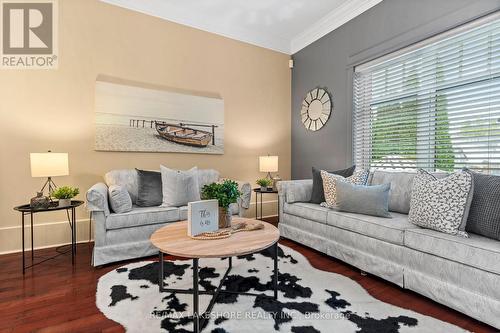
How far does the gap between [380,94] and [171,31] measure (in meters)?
2.93

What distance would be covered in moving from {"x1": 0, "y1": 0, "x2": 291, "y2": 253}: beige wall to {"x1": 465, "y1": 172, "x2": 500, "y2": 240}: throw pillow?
2954 millimetres

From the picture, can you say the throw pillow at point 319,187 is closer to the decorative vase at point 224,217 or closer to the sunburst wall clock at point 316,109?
the sunburst wall clock at point 316,109

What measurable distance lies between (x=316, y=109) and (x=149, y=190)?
2.74 meters

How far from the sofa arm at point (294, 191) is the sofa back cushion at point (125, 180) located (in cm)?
176

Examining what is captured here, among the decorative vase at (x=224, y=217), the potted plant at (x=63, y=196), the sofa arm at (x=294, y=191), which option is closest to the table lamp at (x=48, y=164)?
the potted plant at (x=63, y=196)

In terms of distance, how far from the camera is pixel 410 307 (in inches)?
68.7

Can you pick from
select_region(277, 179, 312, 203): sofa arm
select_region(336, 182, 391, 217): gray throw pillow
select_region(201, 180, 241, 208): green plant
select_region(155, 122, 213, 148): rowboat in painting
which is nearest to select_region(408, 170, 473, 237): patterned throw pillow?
select_region(336, 182, 391, 217): gray throw pillow

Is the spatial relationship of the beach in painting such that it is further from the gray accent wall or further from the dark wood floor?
the gray accent wall

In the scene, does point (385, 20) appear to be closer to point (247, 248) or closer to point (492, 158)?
point (492, 158)

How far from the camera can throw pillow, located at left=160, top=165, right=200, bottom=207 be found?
2967 mm

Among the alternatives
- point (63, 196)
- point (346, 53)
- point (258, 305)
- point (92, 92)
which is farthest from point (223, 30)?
point (258, 305)

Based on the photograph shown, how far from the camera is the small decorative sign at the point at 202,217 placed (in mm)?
1731

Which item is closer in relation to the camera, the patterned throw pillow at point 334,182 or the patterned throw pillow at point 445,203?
the patterned throw pillow at point 445,203

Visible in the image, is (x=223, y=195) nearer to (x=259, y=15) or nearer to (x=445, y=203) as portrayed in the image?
(x=445, y=203)
